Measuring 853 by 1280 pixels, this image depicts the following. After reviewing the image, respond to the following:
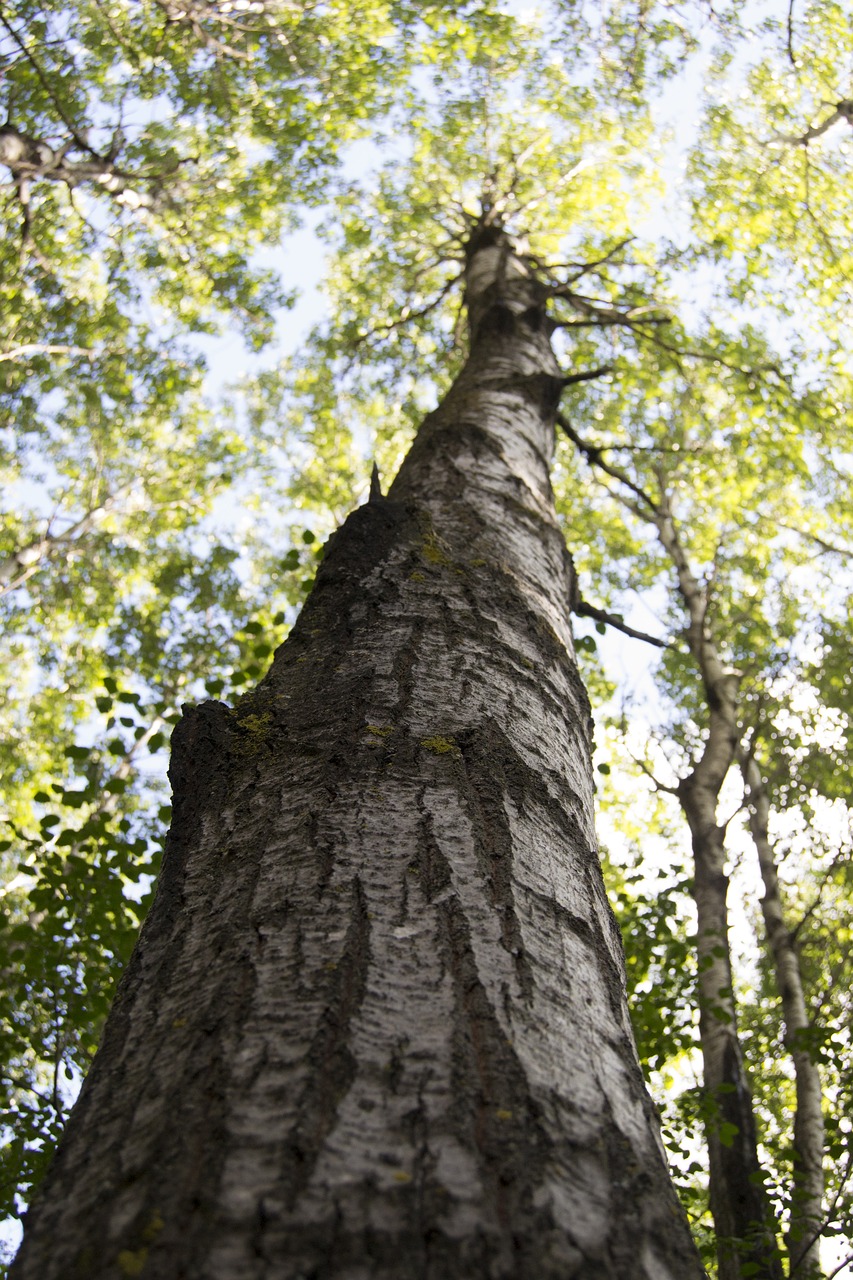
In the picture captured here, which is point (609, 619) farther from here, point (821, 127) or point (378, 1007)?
point (821, 127)

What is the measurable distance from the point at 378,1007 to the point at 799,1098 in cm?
664

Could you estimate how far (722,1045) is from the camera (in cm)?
573

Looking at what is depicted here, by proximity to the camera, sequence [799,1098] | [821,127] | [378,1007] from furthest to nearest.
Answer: [821,127], [799,1098], [378,1007]

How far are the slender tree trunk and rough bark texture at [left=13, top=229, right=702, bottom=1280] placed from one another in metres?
4.27

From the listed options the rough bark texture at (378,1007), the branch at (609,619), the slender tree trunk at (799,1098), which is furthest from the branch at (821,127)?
the rough bark texture at (378,1007)

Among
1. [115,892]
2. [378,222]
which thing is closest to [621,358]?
[378,222]

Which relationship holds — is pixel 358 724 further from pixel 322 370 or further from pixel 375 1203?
pixel 322 370

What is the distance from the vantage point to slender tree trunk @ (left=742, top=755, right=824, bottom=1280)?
502 cm

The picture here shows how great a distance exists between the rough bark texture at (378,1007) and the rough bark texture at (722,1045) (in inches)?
144

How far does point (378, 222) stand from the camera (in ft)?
37.9

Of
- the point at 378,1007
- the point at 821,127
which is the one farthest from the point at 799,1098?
the point at 821,127

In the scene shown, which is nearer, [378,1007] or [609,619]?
[378,1007]

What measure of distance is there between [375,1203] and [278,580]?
13733 mm

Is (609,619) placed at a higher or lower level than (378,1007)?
higher
